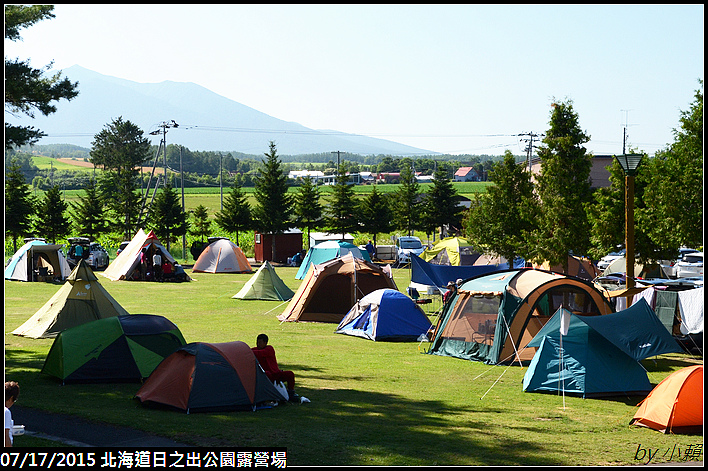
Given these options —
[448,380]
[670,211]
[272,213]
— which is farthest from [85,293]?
[272,213]

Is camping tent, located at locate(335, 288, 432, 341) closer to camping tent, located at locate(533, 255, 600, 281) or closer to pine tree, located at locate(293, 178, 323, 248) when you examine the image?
camping tent, located at locate(533, 255, 600, 281)

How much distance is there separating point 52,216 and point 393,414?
4212 cm

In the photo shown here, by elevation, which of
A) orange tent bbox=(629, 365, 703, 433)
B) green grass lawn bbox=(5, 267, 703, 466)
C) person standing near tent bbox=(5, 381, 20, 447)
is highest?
person standing near tent bbox=(5, 381, 20, 447)

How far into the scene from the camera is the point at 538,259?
28.7 m

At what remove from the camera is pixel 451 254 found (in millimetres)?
39719

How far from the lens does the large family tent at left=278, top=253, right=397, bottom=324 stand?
21.7 metres

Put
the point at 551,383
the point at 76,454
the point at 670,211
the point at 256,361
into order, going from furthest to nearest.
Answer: the point at 670,211
the point at 551,383
the point at 256,361
the point at 76,454

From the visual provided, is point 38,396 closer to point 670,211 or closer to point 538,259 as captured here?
point 670,211

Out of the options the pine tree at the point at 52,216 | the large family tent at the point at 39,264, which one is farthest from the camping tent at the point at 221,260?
the pine tree at the point at 52,216

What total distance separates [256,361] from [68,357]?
13.1 feet

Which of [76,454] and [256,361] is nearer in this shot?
[76,454]

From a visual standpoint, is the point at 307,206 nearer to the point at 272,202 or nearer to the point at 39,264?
the point at 272,202

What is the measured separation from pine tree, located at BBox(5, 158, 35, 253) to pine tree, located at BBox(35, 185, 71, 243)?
1.70 m

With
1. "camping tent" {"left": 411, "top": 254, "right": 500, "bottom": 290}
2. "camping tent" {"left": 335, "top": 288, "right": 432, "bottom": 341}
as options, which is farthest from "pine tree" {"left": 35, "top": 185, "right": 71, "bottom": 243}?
"camping tent" {"left": 335, "top": 288, "right": 432, "bottom": 341}
